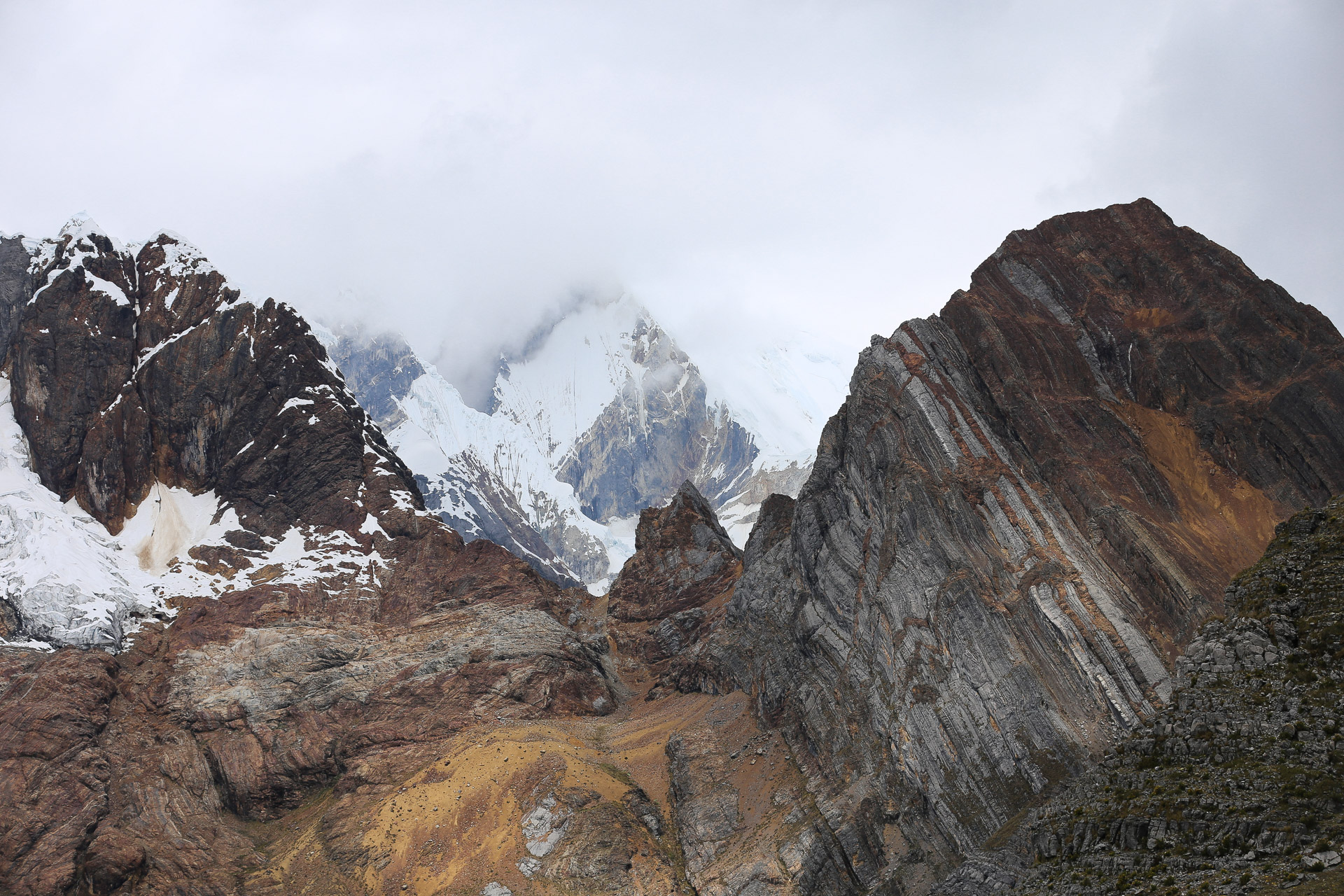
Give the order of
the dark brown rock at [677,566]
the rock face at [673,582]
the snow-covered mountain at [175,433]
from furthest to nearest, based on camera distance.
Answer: the dark brown rock at [677,566]
the rock face at [673,582]
the snow-covered mountain at [175,433]

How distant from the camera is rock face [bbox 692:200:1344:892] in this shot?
47688 millimetres

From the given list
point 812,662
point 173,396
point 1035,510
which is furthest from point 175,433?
point 1035,510

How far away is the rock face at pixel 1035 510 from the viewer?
47.7 meters

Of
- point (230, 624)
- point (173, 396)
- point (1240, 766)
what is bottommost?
point (1240, 766)

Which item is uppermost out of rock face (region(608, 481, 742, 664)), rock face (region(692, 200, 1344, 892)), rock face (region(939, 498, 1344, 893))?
rock face (region(608, 481, 742, 664))

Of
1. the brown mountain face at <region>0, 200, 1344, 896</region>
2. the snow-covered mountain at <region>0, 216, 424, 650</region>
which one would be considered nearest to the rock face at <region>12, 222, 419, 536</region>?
the snow-covered mountain at <region>0, 216, 424, 650</region>

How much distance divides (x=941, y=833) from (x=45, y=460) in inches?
4106

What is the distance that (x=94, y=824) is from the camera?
6188cm

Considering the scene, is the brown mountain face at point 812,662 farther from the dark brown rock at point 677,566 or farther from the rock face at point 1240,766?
the dark brown rock at point 677,566

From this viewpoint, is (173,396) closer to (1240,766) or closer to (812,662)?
(812,662)

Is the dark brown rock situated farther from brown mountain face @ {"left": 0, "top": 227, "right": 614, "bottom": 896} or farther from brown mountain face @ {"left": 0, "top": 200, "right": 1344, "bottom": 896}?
brown mountain face @ {"left": 0, "top": 200, "right": 1344, "bottom": 896}

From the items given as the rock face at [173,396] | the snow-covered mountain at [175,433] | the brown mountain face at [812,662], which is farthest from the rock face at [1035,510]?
the rock face at [173,396]

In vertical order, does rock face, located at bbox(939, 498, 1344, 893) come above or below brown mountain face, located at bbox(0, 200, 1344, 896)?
below

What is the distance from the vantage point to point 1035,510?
53.6m
